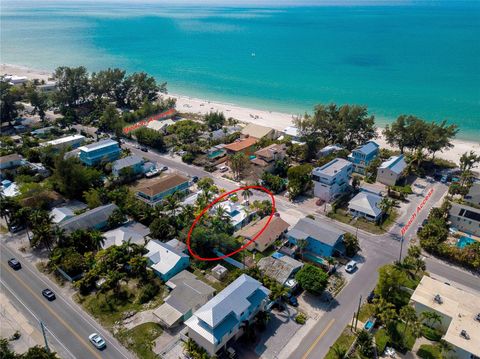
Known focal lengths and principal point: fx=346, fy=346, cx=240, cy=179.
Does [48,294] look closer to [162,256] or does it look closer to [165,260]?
[162,256]

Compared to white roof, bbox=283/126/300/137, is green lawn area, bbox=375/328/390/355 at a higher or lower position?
lower

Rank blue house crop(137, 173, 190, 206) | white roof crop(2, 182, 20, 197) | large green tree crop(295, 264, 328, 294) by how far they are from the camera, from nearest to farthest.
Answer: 1. large green tree crop(295, 264, 328, 294)
2. blue house crop(137, 173, 190, 206)
3. white roof crop(2, 182, 20, 197)

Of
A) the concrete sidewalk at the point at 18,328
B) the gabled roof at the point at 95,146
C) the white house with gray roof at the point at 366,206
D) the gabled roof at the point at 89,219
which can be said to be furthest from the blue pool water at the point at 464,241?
the gabled roof at the point at 95,146

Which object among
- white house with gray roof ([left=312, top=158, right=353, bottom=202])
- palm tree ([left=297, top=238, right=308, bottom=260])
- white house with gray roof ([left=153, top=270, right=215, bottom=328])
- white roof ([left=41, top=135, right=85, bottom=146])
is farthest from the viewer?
white roof ([left=41, top=135, right=85, bottom=146])

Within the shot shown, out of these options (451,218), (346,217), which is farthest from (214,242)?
(451,218)

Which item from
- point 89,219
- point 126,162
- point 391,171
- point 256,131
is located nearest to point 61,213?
point 89,219

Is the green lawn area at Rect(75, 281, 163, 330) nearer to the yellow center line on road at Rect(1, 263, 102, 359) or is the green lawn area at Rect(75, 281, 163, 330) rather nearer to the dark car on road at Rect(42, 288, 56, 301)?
the yellow center line on road at Rect(1, 263, 102, 359)

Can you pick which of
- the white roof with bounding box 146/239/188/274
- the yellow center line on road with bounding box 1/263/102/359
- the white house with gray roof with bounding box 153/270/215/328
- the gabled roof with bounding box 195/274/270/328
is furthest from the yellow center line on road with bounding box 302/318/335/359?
the yellow center line on road with bounding box 1/263/102/359

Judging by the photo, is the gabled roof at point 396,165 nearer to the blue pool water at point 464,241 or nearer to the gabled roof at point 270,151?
the blue pool water at point 464,241
